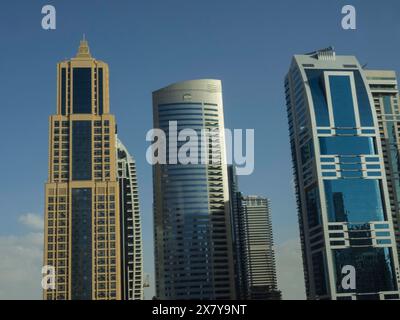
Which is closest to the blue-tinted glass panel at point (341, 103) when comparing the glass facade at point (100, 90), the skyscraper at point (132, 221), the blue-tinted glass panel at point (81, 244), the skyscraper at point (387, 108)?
the skyscraper at point (387, 108)

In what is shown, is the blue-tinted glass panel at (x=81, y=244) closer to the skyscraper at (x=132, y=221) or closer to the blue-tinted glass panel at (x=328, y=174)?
the skyscraper at (x=132, y=221)

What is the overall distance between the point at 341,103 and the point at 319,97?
5584mm

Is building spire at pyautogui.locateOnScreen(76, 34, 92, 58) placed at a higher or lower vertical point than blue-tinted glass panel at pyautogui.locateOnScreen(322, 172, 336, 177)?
higher

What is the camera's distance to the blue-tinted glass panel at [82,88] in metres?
133

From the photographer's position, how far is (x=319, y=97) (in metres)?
136

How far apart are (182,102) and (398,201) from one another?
72485 mm

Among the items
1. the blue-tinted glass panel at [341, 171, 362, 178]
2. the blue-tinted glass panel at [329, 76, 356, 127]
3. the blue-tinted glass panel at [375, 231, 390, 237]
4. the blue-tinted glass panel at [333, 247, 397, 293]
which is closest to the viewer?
the blue-tinted glass panel at [333, 247, 397, 293]

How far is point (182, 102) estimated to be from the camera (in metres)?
177

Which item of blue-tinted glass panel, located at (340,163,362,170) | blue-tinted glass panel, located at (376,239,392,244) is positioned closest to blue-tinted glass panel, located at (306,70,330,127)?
blue-tinted glass panel, located at (340,163,362,170)

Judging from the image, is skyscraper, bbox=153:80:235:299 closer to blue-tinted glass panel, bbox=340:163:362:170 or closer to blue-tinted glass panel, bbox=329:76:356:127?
blue-tinted glass panel, bbox=329:76:356:127

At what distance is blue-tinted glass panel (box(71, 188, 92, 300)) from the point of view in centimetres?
11650

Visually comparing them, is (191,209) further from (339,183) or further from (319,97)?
(319,97)
